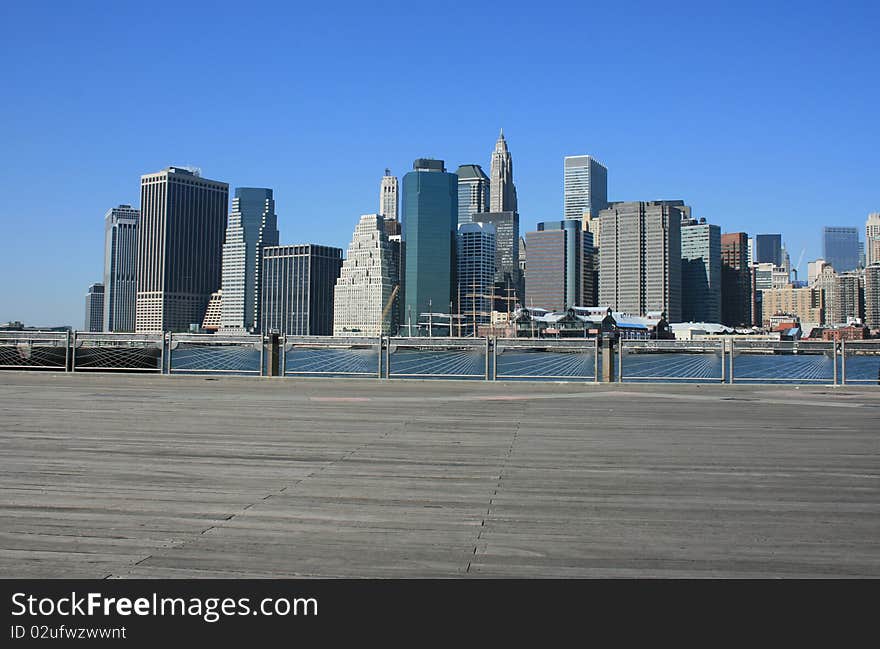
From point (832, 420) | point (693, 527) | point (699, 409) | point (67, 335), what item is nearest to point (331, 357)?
point (67, 335)

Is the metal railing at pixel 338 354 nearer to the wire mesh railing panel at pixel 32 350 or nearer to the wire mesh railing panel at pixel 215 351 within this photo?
the wire mesh railing panel at pixel 215 351

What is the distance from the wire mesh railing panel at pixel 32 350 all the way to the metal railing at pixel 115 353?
494mm

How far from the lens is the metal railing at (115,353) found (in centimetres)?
2403

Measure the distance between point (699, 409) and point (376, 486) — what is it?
9.39 m

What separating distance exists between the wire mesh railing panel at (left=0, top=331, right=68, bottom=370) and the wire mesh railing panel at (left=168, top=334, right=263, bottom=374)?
10.7ft

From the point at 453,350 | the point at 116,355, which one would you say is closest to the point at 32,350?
the point at 116,355

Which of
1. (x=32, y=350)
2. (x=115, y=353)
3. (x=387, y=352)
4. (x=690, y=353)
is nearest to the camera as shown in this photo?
(x=387, y=352)

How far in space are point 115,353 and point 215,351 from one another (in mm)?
3617

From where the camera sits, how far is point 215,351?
1077 inches

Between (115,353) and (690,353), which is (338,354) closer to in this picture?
(115,353)

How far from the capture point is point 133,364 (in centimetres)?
2750

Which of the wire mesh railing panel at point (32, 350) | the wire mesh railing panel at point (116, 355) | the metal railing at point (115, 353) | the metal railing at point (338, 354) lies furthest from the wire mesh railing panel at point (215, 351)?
the wire mesh railing panel at point (32, 350)

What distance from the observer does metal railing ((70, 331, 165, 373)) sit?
78.8 ft
